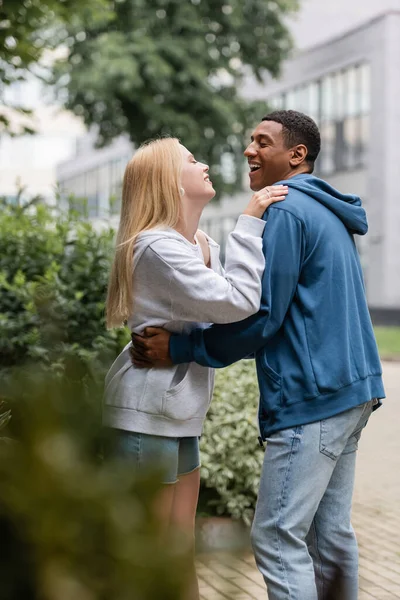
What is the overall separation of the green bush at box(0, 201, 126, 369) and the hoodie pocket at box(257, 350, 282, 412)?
300 cm

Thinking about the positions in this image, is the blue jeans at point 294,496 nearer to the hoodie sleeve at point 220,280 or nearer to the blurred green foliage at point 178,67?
the hoodie sleeve at point 220,280

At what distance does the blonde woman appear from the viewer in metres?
3.02

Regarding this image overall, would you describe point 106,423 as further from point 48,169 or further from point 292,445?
point 48,169

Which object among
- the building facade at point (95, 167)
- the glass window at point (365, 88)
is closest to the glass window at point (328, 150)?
the glass window at point (365, 88)

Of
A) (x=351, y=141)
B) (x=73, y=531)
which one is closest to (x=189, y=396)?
(x=73, y=531)

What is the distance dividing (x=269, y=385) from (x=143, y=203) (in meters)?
0.66

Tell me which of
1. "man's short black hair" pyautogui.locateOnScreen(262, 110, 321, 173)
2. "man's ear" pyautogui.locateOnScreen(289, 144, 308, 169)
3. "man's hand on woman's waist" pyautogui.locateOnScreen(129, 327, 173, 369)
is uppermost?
"man's short black hair" pyautogui.locateOnScreen(262, 110, 321, 173)

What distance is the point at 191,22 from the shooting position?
101 feet

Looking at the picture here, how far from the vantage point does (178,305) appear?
122 inches

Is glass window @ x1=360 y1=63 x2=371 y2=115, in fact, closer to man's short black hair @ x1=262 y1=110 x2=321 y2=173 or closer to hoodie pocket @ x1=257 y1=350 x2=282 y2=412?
man's short black hair @ x1=262 y1=110 x2=321 y2=173

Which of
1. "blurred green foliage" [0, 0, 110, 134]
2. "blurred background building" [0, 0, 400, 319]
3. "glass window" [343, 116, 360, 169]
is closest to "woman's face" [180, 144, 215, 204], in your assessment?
"blurred green foliage" [0, 0, 110, 134]

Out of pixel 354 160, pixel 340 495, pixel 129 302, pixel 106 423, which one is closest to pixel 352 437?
pixel 340 495

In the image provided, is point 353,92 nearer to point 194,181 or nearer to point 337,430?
point 194,181

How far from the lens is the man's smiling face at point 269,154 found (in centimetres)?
320
